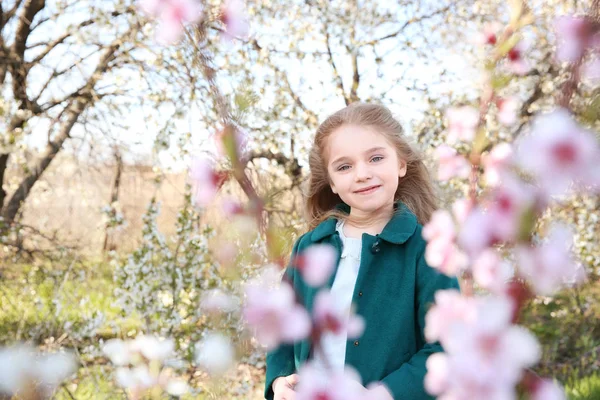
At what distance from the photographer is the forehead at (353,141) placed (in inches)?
60.2

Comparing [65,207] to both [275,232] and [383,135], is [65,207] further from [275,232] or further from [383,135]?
[275,232]

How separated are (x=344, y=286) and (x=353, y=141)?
38 cm

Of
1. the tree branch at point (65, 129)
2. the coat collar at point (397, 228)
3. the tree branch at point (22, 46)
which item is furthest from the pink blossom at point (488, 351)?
the tree branch at point (22, 46)

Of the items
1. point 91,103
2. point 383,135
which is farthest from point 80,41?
point 383,135

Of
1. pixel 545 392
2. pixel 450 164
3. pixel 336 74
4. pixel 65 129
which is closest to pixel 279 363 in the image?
pixel 450 164

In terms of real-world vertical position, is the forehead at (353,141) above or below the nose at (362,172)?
above

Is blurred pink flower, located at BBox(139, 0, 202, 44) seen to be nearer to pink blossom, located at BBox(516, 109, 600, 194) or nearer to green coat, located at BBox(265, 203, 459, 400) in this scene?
pink blossom, located at BBox(516, 109, 600, 194)

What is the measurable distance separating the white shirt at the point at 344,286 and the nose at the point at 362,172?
21 centimetres

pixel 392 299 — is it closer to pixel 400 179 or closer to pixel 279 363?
pixel 279 363

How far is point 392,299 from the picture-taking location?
1.49 m

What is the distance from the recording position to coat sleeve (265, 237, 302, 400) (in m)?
A: 1.59

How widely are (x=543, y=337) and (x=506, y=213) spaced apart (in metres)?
4.96

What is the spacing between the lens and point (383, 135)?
1.60 meters

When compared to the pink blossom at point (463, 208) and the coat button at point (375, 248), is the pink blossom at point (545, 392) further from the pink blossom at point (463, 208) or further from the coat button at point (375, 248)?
the coat button at point (375, 248)
